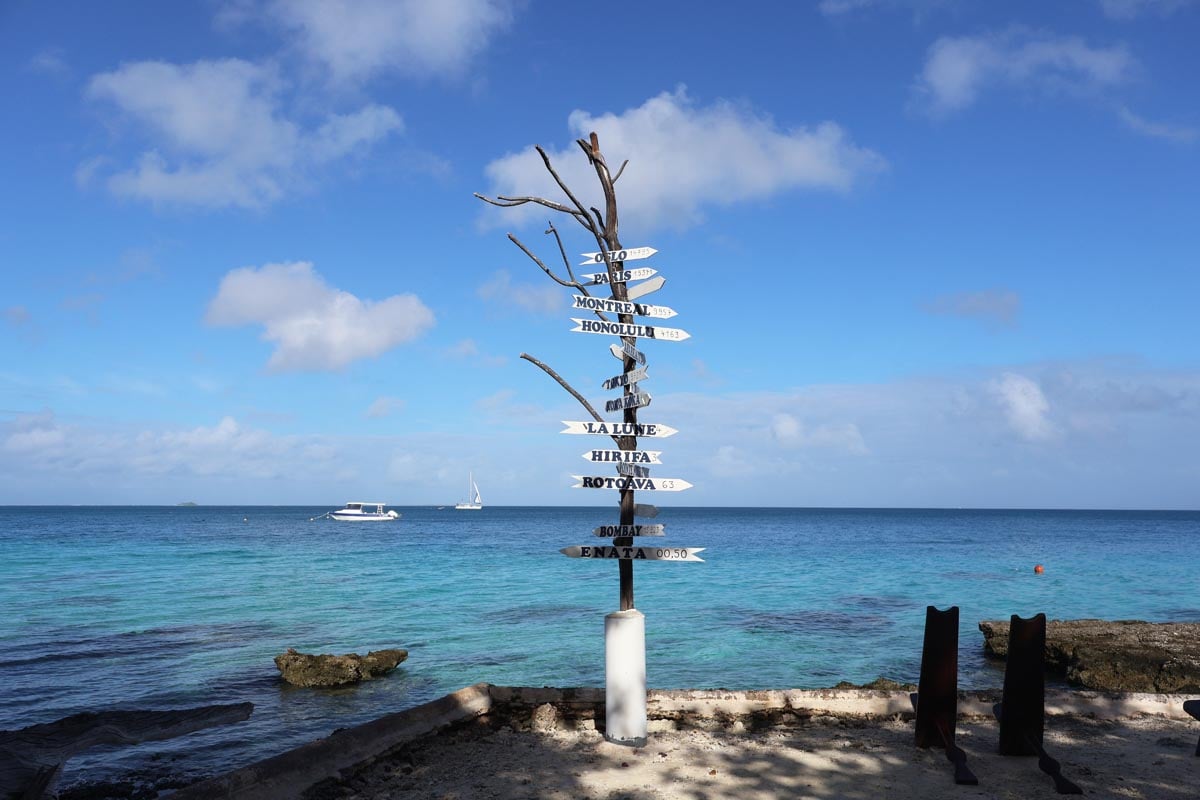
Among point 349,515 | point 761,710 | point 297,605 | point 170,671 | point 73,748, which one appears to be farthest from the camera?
point 349,515

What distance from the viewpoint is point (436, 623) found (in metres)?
21.4

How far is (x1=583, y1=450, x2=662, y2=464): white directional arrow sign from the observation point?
6.96 metres

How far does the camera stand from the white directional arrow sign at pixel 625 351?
721 centimetres

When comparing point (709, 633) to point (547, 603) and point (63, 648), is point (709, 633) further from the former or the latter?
point (63, 648)

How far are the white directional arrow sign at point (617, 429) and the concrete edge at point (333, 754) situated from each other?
9.30ft

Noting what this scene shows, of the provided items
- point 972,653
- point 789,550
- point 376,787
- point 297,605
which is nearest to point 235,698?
point 376,787

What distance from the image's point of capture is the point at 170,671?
49.5 ft

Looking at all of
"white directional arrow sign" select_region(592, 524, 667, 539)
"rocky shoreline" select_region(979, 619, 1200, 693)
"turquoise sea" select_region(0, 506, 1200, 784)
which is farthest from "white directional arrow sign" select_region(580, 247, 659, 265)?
"rocky shoreline" select_region(979, 619, 1200, 693)

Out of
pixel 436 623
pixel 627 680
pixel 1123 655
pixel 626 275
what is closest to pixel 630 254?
pixel 626 275

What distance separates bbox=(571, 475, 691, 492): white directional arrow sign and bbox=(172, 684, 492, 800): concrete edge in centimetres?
248

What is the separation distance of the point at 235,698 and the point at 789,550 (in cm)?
4996

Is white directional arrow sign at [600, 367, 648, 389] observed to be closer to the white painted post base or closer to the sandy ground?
the white painted post base

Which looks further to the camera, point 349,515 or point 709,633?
point 349,515

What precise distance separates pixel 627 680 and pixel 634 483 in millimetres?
1611
